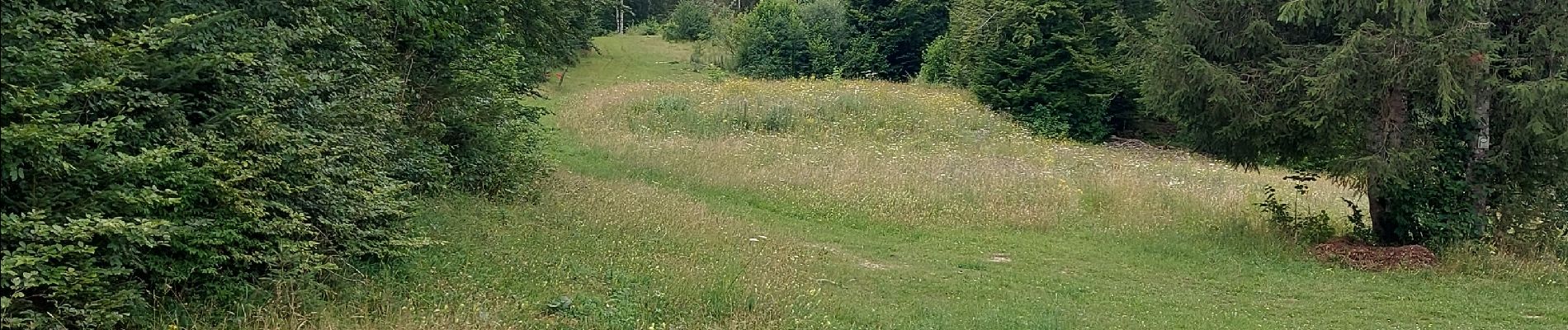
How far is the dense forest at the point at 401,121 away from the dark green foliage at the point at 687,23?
4433 centimetres

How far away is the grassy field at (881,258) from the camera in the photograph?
7.16m

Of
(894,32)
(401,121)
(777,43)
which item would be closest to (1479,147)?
(401,121)

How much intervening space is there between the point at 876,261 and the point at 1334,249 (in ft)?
16.5

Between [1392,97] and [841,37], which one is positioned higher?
[1392,97]

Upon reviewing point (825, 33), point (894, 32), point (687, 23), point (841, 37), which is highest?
point (894, 32)

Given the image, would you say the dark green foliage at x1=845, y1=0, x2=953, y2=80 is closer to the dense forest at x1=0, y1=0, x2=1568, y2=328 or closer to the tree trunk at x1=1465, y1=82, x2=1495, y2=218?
the dense forest at x1=0, y1=0, x2=1568, y2=328

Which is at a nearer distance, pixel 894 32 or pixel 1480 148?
pixel 1480 148

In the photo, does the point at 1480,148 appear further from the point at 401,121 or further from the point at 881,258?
the point at 401,121

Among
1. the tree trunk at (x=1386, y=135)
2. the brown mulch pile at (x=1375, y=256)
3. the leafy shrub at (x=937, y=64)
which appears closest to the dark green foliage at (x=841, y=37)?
the leafy shrub at (x=937, y=64)

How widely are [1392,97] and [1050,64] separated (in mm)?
20177

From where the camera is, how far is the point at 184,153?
5434mm

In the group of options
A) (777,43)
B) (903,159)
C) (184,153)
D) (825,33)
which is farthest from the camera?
(777,43)

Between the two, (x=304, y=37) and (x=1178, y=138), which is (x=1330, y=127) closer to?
(x=1178, y=138)

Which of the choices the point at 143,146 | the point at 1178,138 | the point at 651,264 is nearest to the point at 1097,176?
the point at 1178,138
